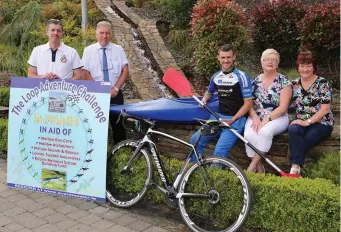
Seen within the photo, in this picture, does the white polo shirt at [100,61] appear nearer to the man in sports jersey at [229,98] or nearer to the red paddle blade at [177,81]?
the red paddle blade at [177,81]

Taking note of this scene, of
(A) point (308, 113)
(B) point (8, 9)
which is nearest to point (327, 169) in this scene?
(A) point (308, 113)

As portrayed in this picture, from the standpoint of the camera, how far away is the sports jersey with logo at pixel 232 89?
4.00 meters

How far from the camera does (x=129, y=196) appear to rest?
4.41 meters

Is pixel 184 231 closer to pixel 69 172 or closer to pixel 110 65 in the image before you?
pixel 69 172

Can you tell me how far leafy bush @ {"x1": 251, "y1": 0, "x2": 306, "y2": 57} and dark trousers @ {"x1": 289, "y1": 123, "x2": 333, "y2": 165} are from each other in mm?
4308

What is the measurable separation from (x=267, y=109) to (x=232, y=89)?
42 cm

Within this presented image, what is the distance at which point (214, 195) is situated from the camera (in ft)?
12.1

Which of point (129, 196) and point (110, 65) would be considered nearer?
point (129, 196)

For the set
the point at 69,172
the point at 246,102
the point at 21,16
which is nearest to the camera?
the point at 246,102

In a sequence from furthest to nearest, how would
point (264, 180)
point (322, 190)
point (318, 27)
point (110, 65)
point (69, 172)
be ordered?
point (318, 27)
point (110, 65)
point (69, 172)
point (264, 180)
point (322, 190)

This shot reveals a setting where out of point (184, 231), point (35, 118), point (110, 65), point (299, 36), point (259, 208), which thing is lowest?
point (184, 231)

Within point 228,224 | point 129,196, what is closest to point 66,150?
point 129,196

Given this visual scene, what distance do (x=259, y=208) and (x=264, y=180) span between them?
0.84ft

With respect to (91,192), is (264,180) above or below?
above
